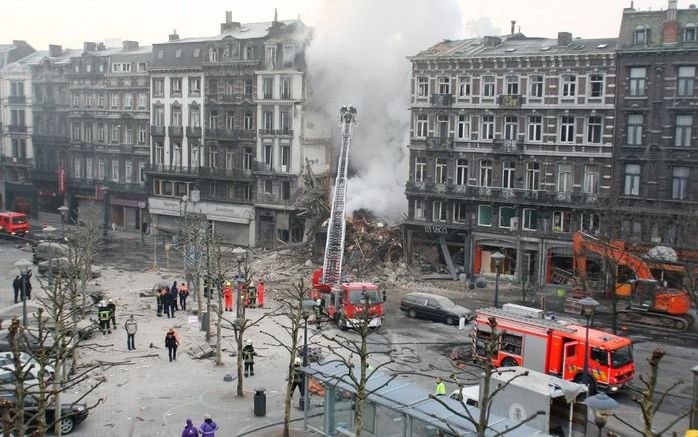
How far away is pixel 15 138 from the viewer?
81250 mm

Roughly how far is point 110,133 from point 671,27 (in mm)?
49159

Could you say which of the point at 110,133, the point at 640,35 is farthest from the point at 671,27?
the point at 110,133

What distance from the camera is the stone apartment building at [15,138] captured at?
3164 inches

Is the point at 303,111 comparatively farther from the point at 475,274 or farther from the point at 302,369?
the point at 302,369

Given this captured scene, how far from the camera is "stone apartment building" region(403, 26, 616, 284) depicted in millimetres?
47188

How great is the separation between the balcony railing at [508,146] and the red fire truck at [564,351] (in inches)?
818

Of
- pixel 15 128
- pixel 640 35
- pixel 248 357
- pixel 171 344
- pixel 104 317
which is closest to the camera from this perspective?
pixel 248 357

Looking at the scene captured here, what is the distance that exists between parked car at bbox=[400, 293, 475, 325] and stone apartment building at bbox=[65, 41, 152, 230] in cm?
3466

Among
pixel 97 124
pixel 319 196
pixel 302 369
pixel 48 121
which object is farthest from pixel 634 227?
pixel 48 121

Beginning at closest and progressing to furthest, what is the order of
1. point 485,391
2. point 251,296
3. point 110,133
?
point 485,391
point 251,296
point 110,133

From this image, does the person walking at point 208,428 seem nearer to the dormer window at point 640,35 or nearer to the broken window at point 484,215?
the broken window at point 484,215

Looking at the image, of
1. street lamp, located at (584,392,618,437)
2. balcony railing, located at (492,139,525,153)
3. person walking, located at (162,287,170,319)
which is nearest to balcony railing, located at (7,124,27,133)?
person walking, located at (162,287,170,319)

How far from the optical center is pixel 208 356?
103ft

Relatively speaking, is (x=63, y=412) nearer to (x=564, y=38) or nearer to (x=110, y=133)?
(x=564, y=38)
